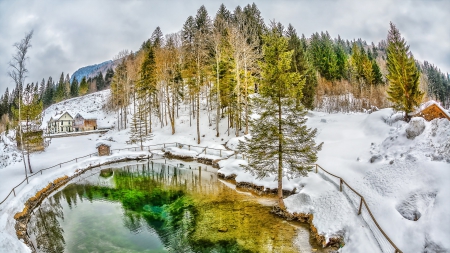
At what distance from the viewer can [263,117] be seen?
1602 centimetres

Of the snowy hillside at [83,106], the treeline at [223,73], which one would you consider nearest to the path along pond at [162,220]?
the treeline at [223,73]

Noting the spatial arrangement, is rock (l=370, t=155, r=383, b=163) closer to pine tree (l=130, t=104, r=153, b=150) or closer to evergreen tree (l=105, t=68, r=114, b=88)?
pine tree (l=130, t=104, r=153, b=150)

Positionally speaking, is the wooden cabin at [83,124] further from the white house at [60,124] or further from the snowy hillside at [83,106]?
the snowy hillside at [83,106]

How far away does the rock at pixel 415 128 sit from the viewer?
14.7 m

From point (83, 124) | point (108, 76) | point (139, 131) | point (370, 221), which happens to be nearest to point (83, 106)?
point (83, 124)

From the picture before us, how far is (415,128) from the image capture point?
14883mm

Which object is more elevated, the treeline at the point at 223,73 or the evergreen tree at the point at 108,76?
the evergreen tree at the point at 108,76

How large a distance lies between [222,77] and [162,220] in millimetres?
25788

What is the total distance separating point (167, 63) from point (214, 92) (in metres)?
9.85

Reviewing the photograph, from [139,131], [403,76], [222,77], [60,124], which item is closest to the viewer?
[403,76]

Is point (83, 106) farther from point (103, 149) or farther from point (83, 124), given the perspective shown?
point (103, 149)

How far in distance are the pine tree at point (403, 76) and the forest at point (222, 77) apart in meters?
6.97

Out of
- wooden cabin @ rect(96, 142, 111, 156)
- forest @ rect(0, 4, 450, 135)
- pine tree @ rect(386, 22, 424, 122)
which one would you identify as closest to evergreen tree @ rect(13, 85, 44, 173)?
forest @ rect(0, 4, 450, 135)

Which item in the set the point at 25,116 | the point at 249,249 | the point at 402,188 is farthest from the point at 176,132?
the point at 402,188
